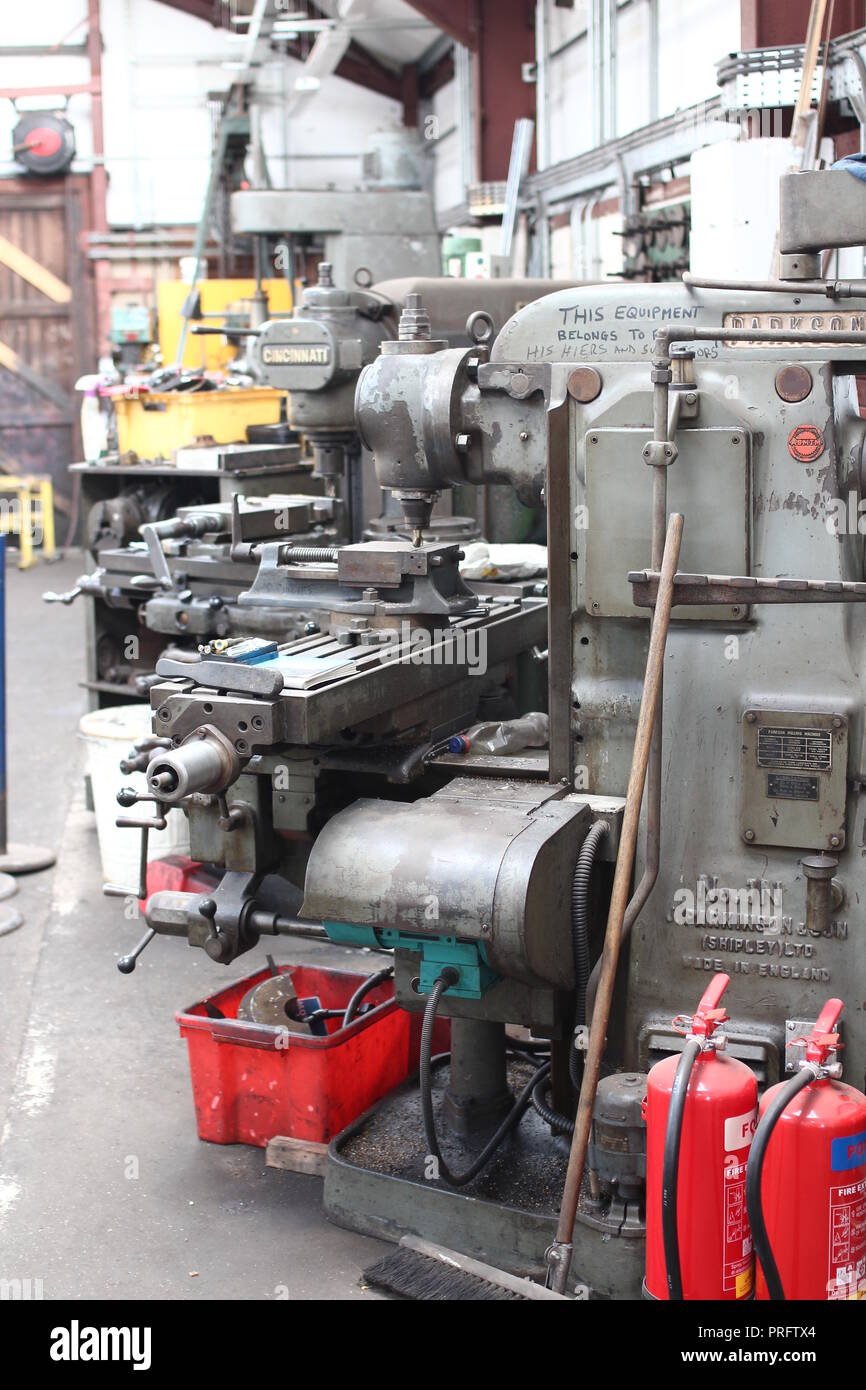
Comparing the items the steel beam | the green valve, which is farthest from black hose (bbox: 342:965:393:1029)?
the steel beam

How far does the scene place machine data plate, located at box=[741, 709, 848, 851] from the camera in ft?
6.96

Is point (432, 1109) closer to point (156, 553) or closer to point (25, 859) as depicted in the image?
point (156, 553)

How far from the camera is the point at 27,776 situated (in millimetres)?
5145

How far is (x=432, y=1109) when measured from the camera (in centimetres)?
238

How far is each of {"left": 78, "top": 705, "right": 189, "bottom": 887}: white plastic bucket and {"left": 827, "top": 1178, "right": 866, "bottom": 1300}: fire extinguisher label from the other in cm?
228

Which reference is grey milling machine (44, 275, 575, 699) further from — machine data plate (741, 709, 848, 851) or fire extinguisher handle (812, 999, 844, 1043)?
fire extinguisher handle (812, 999, 844, 1043)

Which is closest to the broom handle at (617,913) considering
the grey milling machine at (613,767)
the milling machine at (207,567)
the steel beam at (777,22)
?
the grey milling machine at (613,767)

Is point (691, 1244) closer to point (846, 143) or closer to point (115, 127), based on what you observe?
point (846, 143)

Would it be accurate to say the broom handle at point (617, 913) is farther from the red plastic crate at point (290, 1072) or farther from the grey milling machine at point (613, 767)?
the red plastic crate at point (290, 1072)

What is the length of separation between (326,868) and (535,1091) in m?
0.62

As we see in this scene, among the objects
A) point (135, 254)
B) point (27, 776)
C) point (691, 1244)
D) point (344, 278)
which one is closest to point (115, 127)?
point (135, 254)

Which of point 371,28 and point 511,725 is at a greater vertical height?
point 371,28

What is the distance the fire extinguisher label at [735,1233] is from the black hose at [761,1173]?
2 centimetres

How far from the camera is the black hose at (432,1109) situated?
2146mm
